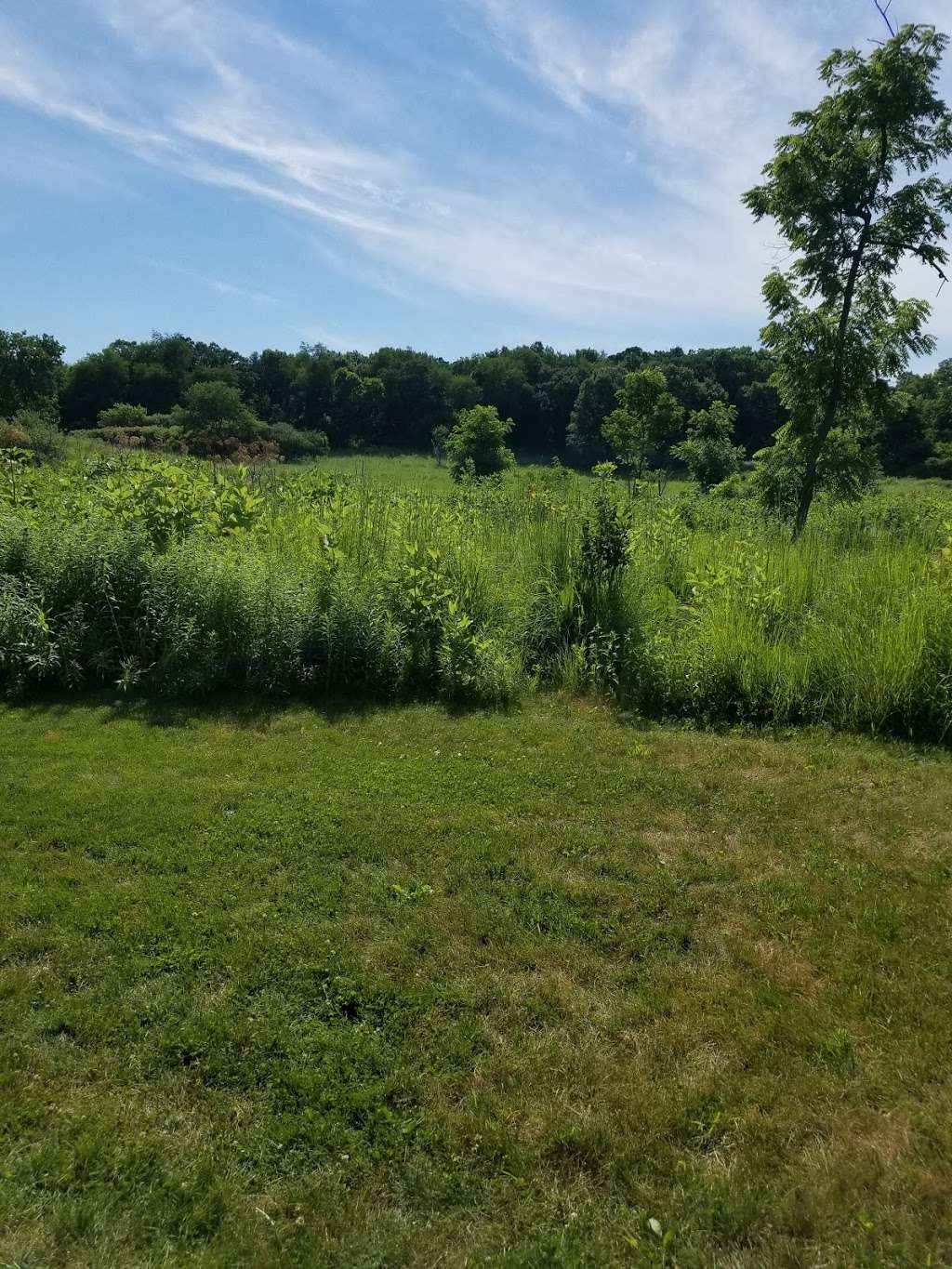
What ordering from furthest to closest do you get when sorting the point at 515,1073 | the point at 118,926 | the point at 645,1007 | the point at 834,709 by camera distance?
the point at 834,709, the point at 118,926, the point at 645,1007, the point at 515,1073

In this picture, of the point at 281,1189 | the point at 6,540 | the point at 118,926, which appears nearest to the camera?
the point at 281,1189

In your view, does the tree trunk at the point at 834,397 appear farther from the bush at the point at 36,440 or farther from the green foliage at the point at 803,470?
the bush at the point at 36,440

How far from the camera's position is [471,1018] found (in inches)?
111

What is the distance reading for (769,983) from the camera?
301cm

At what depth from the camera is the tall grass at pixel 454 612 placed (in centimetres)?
604

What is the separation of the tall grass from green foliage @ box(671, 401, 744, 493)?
21150mm

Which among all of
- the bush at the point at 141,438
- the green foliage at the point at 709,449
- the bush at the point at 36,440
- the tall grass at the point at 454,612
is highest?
the green foliage at the point at 709,449

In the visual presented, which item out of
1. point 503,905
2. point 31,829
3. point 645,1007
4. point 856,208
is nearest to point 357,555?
point 31,829

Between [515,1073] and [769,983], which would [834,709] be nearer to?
[769,983]

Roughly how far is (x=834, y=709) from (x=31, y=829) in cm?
562

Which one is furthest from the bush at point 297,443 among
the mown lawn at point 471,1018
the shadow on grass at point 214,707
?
the mown lawn at point 471,1018

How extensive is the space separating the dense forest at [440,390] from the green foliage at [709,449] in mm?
25616

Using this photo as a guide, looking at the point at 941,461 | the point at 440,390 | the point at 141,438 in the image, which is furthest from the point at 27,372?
the point at 941,461

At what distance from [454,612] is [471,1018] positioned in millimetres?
4264
